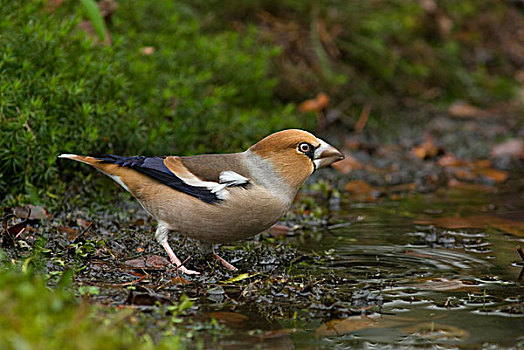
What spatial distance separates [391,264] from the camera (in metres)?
5.27

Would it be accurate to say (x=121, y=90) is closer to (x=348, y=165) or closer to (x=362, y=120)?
(x=348, y=165)

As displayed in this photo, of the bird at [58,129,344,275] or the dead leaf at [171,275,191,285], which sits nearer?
the dead leaf at [171,275,191,285]

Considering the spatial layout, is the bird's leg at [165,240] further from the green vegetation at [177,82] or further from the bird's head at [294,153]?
the bird's head at [294,153]

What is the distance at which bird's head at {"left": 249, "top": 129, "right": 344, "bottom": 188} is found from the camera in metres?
5.17

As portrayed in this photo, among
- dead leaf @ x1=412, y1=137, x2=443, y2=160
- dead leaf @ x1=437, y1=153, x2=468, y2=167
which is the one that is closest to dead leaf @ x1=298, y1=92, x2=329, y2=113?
dead leaf @ x1=412, y1=137, x2=443, y2=160

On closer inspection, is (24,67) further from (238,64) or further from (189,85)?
(238,64)

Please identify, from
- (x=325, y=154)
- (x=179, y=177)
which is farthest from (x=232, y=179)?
(x=325, y=154)

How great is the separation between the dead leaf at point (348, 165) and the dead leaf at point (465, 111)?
106 inches

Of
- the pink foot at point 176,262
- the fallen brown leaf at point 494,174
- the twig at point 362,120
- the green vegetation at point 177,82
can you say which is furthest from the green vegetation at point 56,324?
the twig at point 362,120

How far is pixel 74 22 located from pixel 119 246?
2.67m

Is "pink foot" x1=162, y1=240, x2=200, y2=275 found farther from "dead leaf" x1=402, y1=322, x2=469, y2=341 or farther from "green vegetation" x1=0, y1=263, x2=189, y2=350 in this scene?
"dead leaf" x1=402, y1=322, x2=469, y2=341

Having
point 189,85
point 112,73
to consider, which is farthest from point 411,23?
point 112,73

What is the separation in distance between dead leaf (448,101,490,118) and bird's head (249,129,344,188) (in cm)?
608

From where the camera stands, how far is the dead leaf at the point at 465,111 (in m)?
10.8
